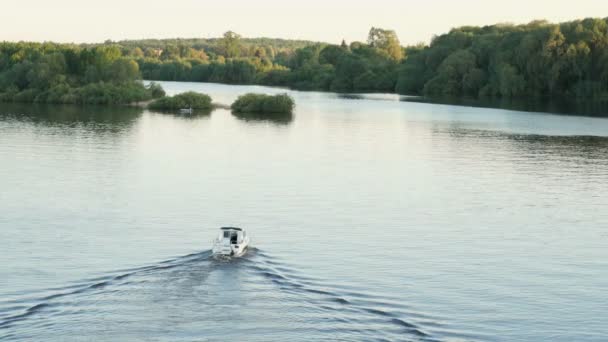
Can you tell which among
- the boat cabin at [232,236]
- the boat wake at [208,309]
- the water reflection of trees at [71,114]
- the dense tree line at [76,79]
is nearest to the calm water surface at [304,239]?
the boat wake at [208,309]

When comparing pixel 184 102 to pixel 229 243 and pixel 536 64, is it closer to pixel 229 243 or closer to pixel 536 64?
pixel 536 64

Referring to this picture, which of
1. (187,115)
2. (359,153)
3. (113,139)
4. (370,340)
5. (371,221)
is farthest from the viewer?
(187,115)

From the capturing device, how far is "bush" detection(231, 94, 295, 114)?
408 ft

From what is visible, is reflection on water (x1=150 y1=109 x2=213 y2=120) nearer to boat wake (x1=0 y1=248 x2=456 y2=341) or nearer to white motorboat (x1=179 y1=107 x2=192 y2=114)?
white motorboat (x1=179 y1=107 x2=192 y2=114)

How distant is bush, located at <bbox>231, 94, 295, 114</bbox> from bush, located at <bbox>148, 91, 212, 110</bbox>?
506 centimetres

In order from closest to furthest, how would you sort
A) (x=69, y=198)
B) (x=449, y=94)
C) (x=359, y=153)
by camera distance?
(x=69, y=198), (x=359, y=153), (x=449, y=94)

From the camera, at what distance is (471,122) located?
Result: 110 metres

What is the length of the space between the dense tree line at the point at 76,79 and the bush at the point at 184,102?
897 centimetres

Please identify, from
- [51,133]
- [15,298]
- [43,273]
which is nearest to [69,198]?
[43,273]

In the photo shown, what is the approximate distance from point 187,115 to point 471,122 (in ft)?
133

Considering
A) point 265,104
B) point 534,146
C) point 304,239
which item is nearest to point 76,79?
point 265,104

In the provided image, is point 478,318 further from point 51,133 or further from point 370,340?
point 51,133

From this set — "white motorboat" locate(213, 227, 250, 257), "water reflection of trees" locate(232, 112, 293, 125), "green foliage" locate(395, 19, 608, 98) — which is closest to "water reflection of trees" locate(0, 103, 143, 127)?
"water reflection of trees" locate(232, 112, 293, 125)

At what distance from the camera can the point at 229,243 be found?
113 ft
